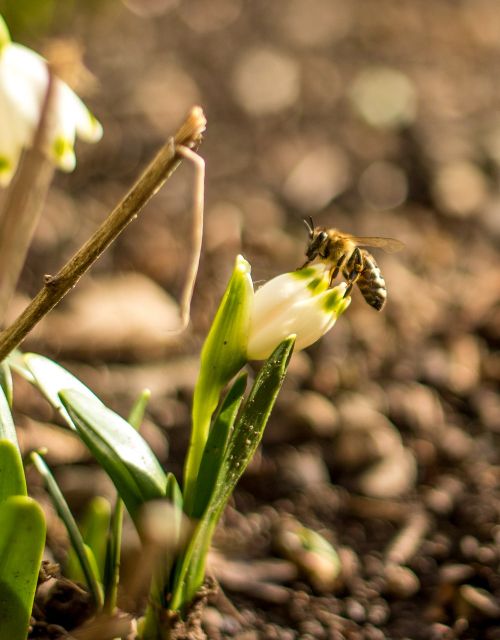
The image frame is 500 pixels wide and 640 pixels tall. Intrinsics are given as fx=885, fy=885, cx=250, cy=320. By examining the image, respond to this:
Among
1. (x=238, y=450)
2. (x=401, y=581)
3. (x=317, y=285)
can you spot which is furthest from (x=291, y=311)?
(x=401, y=581)

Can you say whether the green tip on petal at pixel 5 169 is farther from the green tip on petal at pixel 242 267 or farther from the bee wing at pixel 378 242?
the bee wing at pixel 378 242

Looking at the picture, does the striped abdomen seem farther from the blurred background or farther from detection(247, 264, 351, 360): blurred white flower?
the blurred background

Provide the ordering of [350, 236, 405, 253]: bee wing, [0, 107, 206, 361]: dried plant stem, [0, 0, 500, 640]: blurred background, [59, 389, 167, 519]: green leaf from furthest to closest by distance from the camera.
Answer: [0, 0, 500, 640]: blurred background < [350, 236, 405, 253]: bee wing < [59, 389, 167, 519]: green leaf < [0, 107, 206, 361]: dried plant stem

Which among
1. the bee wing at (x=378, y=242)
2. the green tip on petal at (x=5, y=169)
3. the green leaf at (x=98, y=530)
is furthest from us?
the bee wing at (x=378, y=242)

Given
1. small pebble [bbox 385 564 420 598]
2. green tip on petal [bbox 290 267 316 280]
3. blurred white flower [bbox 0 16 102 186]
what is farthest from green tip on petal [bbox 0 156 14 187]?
small pebble [bbox 385 564 420 598]

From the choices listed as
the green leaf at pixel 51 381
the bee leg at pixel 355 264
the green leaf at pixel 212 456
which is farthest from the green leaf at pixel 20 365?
the bee leg at pixel 355 264

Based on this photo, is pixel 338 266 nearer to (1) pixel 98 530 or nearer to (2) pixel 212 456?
(2) pixel 212 456
